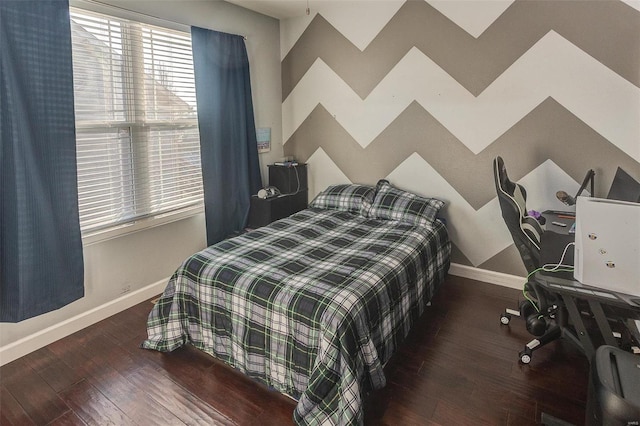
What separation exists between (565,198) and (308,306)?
211 centimetres

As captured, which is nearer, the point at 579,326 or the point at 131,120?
the point at 579,326

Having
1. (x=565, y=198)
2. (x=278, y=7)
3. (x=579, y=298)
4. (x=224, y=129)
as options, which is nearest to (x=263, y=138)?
(x=224, y=129)

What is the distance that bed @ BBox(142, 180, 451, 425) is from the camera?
5.58 ft

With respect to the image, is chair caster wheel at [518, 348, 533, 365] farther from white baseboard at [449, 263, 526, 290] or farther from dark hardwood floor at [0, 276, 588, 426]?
white baseboard at [449, 263, 526, 290]

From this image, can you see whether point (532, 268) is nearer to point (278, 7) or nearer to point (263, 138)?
point (263, 138)

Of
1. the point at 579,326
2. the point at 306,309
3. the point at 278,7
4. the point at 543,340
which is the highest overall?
the point at 278,7

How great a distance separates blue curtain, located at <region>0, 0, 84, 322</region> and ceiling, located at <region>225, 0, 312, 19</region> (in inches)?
64.9

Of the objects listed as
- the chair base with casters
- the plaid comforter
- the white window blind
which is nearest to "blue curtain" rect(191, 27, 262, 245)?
the white window blind

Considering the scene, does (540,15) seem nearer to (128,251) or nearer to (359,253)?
(359,253)

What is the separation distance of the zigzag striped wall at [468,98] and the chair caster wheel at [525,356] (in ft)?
3.70

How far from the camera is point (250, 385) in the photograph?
2.03m

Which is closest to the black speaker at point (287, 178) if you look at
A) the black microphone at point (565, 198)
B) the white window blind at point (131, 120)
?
the white window blind at point (131, 120)

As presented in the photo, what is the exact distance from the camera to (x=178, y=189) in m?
3.13

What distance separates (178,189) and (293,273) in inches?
61.5
